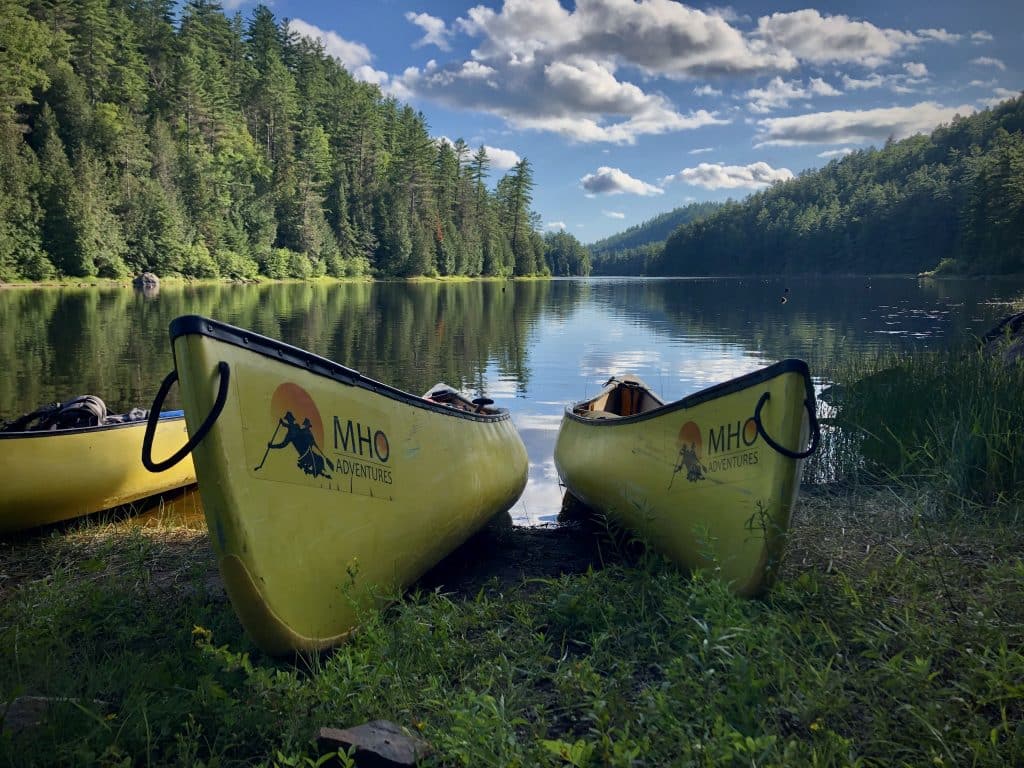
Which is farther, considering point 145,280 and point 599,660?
point 145,280

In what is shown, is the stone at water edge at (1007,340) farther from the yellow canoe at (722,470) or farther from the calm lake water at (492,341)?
the yellow canoe at (722,470)

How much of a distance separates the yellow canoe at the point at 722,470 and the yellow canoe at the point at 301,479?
1680 mm

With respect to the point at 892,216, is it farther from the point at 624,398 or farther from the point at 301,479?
the point at 301,479

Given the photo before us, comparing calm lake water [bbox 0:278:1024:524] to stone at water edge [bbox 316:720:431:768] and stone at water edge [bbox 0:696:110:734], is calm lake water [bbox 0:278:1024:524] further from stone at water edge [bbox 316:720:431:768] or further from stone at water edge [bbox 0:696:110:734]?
Answer: stone at water edge [bbox 316:720:431:768]

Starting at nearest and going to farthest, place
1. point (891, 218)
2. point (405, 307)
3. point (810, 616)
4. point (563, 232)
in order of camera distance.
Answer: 1. point (810, 616)
2. point (405, 307)
3. point (891, 218)
4. point (563, 232)

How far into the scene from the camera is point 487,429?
6590 mm

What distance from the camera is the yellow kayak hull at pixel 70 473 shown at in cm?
579

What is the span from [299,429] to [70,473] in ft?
13.3

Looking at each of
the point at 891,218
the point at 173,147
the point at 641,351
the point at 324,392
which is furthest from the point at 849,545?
the point at 891,218

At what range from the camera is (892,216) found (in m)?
114

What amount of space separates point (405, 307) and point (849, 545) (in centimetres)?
3596

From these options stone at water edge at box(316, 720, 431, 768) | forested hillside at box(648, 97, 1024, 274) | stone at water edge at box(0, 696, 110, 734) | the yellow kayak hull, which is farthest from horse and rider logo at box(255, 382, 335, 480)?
forested hillside at box(648, 97, 1024, 274)

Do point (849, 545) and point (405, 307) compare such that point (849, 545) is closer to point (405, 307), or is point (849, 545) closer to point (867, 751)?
point (867, 751)

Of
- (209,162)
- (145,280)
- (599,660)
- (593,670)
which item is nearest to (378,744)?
(593,670)
